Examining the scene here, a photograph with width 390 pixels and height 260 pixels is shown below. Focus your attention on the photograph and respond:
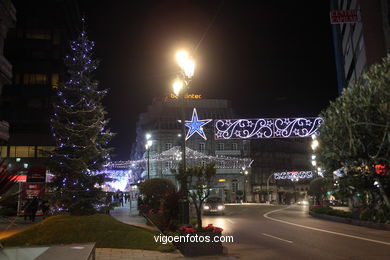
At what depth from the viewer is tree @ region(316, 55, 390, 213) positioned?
5383 mm

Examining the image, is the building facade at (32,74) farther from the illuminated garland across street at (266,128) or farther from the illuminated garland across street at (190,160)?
the illuminated garland across street at (266,128)

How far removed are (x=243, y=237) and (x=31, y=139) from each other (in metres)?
43.8

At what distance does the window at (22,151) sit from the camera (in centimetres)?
5203

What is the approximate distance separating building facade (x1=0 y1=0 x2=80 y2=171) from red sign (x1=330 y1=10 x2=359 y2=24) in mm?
36513

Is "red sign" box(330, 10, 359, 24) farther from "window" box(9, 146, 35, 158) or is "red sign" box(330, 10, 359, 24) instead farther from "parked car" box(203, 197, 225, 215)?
"window" box(9, 146, 35, 158)

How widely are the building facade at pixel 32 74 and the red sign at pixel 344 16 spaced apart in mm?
36513

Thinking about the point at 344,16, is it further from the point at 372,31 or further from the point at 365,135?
the point at 365,135

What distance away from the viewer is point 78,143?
21781 mm

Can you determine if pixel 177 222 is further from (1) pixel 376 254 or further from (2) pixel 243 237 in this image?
(1) pixel 376 254

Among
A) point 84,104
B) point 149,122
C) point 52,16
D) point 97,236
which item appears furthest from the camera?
point 149,122

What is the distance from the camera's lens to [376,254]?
1196 cm

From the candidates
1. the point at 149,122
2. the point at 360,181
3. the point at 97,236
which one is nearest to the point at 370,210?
the point at 360,181

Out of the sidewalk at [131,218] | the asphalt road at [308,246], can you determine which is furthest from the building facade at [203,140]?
the asphalt road at [308,246]

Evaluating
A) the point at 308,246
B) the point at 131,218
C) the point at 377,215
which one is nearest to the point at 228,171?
the point at 131,218
